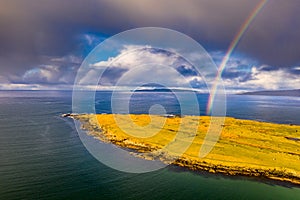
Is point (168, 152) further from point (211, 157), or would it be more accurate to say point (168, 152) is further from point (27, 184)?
point (27, 184)

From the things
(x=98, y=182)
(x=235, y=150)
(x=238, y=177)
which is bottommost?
(x=98, y=182)

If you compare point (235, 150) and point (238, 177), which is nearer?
point (238, 177)

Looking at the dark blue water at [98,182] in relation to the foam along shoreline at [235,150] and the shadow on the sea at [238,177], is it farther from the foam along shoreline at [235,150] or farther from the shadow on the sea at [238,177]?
the foam along shoreline at [235,150]

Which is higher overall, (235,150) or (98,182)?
(235,150)

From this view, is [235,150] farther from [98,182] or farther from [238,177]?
[98,182]

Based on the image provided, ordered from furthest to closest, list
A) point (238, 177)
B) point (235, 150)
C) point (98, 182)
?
point (235, 150)
point (238, 177)
point (98, 182)

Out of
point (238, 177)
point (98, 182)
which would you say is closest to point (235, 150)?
point (238, 177)

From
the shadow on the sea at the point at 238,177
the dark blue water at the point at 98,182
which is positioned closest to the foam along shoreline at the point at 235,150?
the shadow on the sea at the point at 238,177

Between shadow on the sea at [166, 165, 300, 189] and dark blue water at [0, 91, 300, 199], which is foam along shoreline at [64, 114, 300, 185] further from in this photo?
dark blue water at [0, 91, 300, 199]

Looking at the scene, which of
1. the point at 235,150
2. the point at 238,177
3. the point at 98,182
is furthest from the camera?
the point at 235,150
